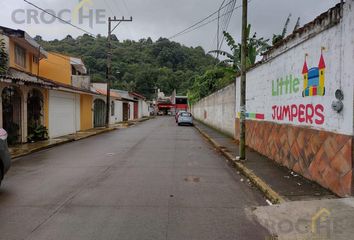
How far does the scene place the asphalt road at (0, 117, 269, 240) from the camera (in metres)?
5.36

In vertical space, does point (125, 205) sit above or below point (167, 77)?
below

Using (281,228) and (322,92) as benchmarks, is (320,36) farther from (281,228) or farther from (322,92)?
(281,228)

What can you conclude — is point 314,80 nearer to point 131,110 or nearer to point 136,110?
point 131,110

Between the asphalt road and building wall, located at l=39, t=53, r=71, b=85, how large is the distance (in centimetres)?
2179

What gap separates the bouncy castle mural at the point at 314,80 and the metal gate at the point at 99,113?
27.9 metres

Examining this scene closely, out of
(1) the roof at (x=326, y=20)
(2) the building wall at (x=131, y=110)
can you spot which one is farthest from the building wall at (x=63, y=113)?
(2) the building wall at (x=131, y=110)

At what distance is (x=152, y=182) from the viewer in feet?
29.3

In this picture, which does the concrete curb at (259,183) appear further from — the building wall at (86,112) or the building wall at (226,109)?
the building wall at (86,112)

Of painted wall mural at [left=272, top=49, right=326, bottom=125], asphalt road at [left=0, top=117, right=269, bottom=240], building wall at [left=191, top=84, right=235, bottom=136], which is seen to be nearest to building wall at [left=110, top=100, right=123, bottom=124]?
building wall at [left=191, top=84, right=235, bottom=136]

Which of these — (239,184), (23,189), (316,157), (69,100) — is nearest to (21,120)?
(69,100)

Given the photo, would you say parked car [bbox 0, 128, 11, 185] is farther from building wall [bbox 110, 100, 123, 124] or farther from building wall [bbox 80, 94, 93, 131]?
building wall [bbox 110, 100, 123, 124]

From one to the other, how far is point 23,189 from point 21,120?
1055cm

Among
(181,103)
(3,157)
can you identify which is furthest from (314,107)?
(181,103)

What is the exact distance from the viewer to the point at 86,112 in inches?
1228
